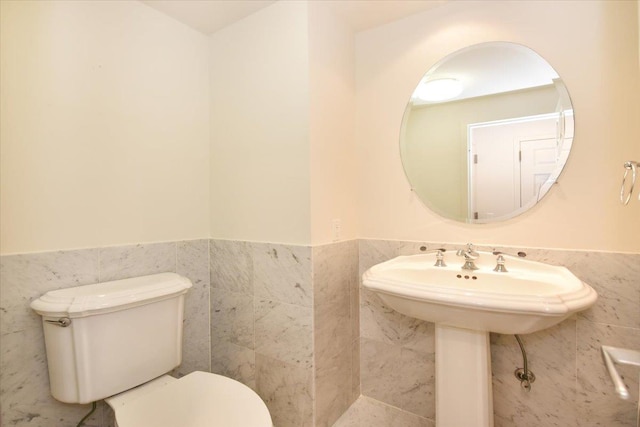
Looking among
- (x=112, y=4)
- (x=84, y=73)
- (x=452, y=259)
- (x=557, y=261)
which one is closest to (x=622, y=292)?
(x=557, y=261)

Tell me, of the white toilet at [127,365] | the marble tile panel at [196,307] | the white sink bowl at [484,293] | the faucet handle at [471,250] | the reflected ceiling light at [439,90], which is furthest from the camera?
the marble tile panel at [196,307]

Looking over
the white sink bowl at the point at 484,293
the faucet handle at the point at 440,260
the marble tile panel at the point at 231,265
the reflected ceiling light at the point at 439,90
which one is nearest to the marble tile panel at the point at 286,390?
the marble tile panel at the point at 231,265

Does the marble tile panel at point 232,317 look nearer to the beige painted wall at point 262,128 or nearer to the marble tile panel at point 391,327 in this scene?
the beige painted wall at point 262,128

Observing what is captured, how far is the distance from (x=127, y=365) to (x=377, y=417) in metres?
1.22

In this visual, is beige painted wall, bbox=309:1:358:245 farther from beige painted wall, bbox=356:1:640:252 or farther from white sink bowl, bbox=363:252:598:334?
white sink bowl, bbox=363:252:598:334

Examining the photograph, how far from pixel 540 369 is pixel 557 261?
47 centimetres

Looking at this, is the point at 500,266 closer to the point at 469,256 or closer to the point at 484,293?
the point at 469,256

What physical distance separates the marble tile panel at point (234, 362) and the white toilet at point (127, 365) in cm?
30

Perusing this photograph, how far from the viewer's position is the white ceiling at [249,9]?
1.48 metres

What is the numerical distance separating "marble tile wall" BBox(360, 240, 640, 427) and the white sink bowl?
0.10 meters

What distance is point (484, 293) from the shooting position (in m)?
1.00

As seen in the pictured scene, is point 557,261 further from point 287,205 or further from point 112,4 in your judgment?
point 112,4

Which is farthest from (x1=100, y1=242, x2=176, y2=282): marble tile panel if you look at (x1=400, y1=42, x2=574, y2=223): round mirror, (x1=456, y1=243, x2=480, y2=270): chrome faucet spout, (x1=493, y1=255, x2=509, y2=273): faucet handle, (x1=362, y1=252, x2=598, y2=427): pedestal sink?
(x1=493, y1=255, x2=509, y2=273): faucet handle

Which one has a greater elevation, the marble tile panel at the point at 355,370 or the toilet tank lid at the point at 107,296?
the toilet tank lid at the point at 107,296
